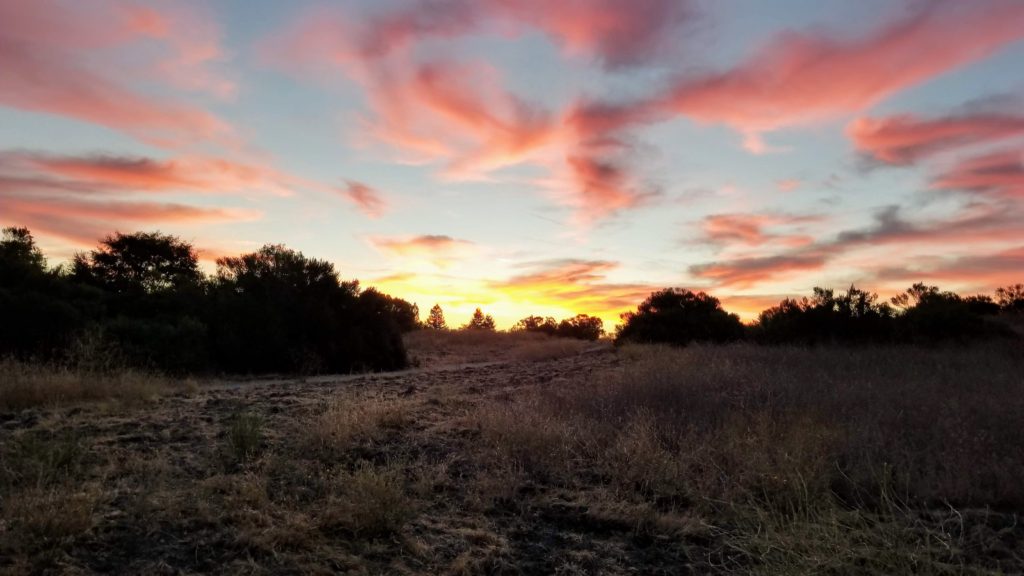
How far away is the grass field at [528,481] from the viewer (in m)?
4.70

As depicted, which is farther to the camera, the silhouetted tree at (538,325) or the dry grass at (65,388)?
the silhouetted tree at (538,325)

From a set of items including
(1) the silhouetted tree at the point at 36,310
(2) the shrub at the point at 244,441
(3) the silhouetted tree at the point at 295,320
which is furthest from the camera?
(3) the silhouetted tree at the point at 295,320

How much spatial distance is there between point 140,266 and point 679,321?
21726 mm

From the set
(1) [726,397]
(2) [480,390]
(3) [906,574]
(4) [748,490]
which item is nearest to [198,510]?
(4) [748,490]

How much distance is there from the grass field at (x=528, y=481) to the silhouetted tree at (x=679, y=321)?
13320 mm

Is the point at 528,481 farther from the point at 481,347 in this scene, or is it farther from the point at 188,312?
the point at 481,347

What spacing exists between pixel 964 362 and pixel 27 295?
23291 millimetres

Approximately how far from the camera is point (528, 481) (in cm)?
670

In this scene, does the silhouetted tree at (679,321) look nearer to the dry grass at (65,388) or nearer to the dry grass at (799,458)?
the dry grass at (799,458)

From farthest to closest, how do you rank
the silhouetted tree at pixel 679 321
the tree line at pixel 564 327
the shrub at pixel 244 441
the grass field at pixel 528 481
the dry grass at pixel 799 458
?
the tree line at pixel 564 327 → the silhouetted tree at pixel 679 321 → the shrub at pixel 244 441 → the dry grass at pixel 799 458 → the grass field at pixel 528 481

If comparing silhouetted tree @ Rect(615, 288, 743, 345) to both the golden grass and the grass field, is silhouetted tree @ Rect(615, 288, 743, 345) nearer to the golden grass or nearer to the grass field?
the golden grass

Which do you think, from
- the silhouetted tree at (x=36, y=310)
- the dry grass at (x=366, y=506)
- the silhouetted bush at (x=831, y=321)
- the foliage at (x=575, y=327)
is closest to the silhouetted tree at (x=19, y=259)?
the silhouetted tree at (x=36, y=310)

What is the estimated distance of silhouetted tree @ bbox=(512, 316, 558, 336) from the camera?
181 ft

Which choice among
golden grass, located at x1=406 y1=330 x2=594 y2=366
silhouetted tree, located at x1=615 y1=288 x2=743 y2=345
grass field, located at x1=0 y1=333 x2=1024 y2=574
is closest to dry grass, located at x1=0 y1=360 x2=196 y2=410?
grass field, located at x1=0 y1=333 x2=1024 y2=574
